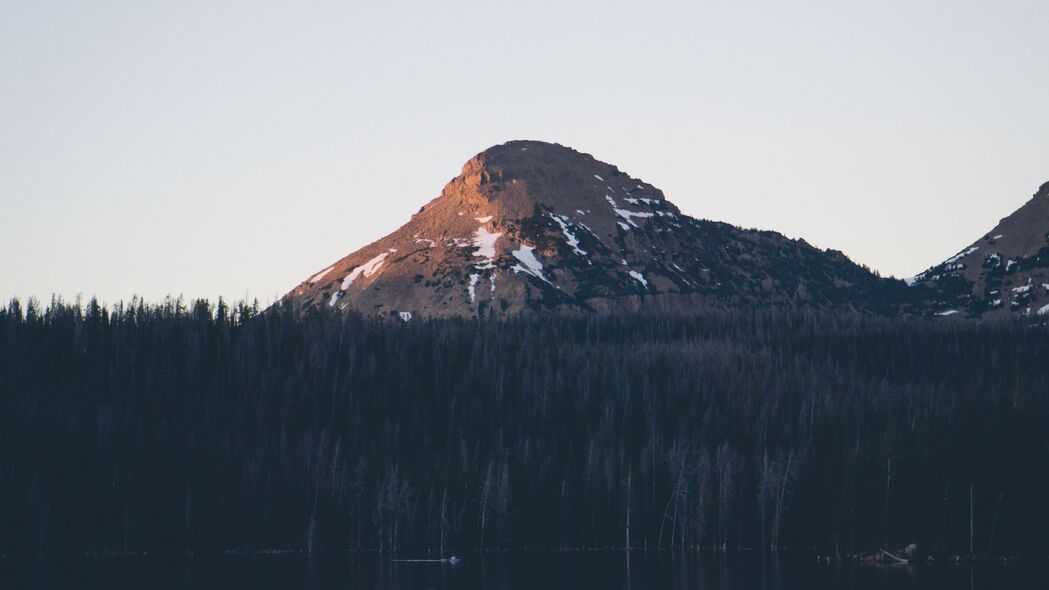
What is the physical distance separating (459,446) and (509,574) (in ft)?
165

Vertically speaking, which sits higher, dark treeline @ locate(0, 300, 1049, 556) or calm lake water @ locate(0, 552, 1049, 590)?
dark treeline @ locate(0, 300, 1049, 556)

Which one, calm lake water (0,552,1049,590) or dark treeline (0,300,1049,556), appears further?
dark treeline (0,300,1049,556)

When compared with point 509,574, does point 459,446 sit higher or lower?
higher

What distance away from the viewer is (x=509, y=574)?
106 m

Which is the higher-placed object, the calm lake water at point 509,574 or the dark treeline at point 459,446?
the dark treeline at point 459,446

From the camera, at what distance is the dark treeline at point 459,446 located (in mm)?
125938

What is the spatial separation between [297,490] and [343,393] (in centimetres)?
2740

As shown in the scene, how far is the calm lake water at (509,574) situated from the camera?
94.8 metres

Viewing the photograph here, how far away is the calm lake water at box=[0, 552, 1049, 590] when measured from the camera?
9481 centimetres

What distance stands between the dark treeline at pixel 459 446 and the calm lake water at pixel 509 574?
8370 mm

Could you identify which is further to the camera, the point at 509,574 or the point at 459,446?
the point at 459,446

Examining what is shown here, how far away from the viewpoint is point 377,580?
100 m

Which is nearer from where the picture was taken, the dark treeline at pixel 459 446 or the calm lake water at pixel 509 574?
the calm lake water at pixel 509 574

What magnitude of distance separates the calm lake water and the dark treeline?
27.5ft
